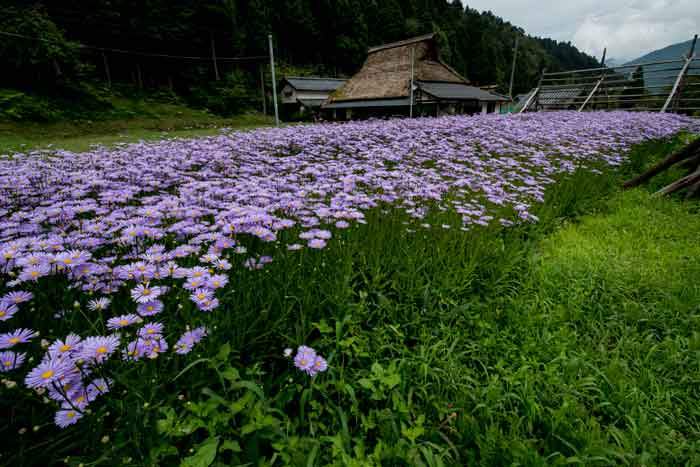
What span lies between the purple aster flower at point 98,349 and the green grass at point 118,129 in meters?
7.93

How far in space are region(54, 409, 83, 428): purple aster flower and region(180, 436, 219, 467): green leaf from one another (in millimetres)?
348

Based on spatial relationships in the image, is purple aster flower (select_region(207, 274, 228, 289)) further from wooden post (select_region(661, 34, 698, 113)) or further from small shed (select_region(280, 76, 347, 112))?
small shed (select_region(280, 76, 347, 112))

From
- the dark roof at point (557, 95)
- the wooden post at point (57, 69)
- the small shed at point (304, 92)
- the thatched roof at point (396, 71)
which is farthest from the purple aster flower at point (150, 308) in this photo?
the small shed at point (304, 92)

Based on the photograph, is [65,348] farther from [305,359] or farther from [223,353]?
[305,359]

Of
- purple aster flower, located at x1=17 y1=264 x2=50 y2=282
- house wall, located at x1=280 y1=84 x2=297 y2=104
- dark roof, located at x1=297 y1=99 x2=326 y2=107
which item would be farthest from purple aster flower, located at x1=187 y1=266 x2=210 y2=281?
house wall, located at x1=280 y1=84 x2=297 y2=104

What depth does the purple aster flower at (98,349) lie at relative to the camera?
3.24ft

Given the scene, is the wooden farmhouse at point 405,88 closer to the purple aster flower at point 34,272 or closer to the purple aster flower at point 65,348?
the purple aster flower at point 34,272

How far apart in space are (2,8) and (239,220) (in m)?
25.7

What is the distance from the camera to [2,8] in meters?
17.1

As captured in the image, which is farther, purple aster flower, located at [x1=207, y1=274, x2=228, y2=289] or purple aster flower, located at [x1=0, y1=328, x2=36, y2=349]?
purple aster flower, located at [x1=207, y1=274, x2=228, y2=289]

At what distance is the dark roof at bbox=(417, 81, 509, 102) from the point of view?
928 inches

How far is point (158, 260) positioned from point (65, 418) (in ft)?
2.21

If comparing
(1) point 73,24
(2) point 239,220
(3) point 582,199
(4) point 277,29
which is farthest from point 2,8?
(4) point 277,29

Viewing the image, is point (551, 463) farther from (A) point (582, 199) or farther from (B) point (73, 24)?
(B) point (73, 24)
